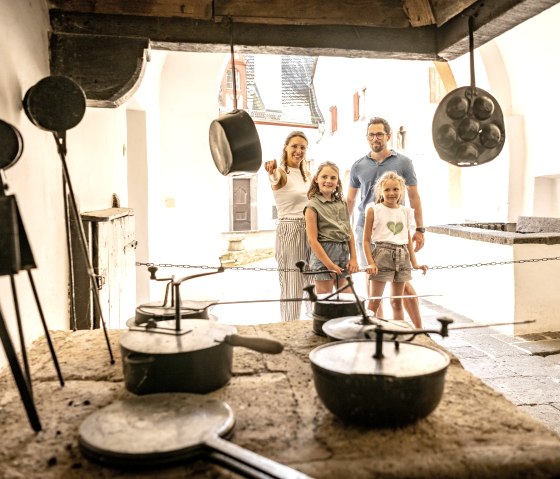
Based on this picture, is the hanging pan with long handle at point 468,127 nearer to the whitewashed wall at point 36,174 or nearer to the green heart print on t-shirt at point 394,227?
the green heart print on t-shirt at point 394,227

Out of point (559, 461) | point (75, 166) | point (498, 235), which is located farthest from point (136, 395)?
point (498, 235)

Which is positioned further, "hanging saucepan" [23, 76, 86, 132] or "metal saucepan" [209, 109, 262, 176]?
"metal saucepan" [209, 109, 262, 176]

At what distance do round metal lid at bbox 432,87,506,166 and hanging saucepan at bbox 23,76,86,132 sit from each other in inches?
79.0

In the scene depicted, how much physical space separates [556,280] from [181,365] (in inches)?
181

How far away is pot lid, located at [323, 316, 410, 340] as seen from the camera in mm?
1920

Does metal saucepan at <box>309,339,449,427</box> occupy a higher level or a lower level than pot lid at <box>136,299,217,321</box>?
lower

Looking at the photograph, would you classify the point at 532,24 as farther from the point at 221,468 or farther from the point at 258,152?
the point at 221,468

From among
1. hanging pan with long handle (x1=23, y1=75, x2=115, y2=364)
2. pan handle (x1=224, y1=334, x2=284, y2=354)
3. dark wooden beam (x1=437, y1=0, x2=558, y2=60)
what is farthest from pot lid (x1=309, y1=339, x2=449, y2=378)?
dark wooden beam (x1=437, y1=0, x2=558, y2=60)

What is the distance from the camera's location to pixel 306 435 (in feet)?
4.90

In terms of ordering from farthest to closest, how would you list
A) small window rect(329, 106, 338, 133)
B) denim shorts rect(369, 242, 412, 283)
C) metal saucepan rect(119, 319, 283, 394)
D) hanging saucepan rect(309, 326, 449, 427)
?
1. small window rect(329, 106, 338, 133)
2. denim shorts rect(369, 242, 412, 283)
3. metal saucepan rect(119, 319, 283, 394)
4. hanging saucepan rect(309, 326, 449, 427)

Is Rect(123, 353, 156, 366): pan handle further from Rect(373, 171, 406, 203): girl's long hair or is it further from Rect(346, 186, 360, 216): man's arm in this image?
Rect(346, 186, 360, 216): man's arm

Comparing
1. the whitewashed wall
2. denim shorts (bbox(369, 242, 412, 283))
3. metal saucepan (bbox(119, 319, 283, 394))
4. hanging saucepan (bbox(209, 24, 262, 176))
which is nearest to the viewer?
metal saucepan (bbox(119, 319, 283, 394))

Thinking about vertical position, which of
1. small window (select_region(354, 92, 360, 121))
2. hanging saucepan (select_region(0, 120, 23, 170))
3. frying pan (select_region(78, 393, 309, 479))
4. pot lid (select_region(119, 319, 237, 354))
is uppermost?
small window (select_region(354, 92, 360, 121))

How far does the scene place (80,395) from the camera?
1.83 m
